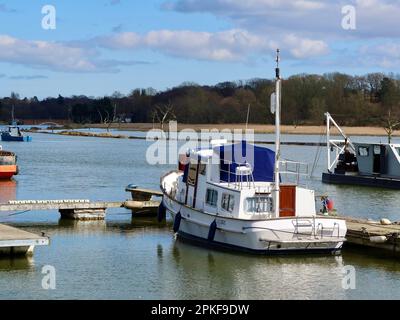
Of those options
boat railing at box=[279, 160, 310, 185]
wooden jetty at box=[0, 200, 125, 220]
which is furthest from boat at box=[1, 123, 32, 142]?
wooden jetty at box=[0, 200, 125, 220]

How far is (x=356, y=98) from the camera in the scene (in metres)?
180

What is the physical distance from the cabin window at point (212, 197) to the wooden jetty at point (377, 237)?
16.5 ft

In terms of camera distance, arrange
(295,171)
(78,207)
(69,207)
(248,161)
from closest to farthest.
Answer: (248,161) < (69,207) < (78,207) < (295,171)

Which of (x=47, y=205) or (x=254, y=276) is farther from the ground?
(x=47, y=205)

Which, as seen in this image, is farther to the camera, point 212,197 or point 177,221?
point 177,221

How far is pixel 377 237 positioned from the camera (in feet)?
92.4

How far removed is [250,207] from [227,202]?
1017 mm

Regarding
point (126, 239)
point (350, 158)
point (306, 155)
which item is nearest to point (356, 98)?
point (306, 155)

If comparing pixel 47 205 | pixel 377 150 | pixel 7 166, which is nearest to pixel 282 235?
pixel 47 205

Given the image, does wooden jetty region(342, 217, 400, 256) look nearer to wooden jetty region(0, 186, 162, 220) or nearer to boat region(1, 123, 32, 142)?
wooden jetty region(0, 186, 162, 220)

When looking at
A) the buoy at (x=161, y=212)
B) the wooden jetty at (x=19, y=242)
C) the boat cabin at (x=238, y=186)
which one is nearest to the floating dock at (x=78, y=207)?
the buoy at (x=161, y=212)

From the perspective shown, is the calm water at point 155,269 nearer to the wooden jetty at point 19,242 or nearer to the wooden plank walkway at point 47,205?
the wooden jetty at point 19,242

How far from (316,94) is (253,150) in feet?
499

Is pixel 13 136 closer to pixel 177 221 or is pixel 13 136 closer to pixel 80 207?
pixel 80 207
